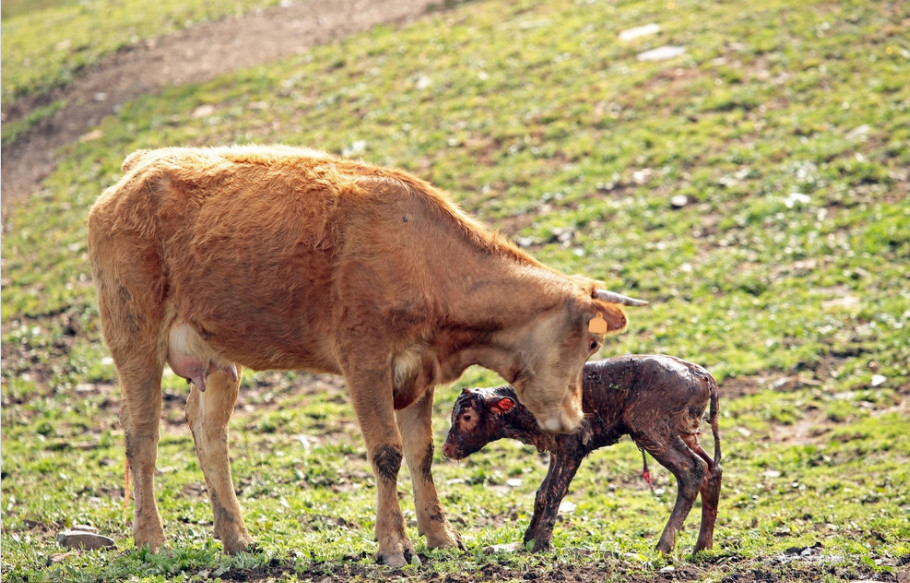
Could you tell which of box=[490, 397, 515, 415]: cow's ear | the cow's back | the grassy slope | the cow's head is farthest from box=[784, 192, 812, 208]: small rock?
the cow's back

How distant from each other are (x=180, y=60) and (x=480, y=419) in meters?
19.8

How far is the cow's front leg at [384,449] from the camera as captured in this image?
8.53 meters

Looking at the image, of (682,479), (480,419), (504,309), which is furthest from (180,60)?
(682,479)

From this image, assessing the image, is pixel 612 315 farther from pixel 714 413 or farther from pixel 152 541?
pixel 152 541

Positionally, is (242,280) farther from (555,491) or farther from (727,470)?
(727,470)

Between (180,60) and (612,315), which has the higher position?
(612,315)

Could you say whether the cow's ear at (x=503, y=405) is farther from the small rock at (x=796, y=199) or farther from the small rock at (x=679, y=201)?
the small rock at (x=796, y=199)

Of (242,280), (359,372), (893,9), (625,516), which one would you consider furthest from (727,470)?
(893,9)

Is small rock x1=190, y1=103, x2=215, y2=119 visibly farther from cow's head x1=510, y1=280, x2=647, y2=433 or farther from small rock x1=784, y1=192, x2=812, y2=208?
cow's head x1=510, y1=280, x2=647, y2=433

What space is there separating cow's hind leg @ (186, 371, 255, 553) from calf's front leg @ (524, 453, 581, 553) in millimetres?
2390

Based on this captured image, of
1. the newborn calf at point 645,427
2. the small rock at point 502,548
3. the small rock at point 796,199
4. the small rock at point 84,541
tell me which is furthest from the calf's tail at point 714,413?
the small rock at point 796,199

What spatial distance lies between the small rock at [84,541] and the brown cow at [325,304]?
1.89ft

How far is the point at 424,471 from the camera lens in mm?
9281

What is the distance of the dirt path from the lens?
77.4 feet
